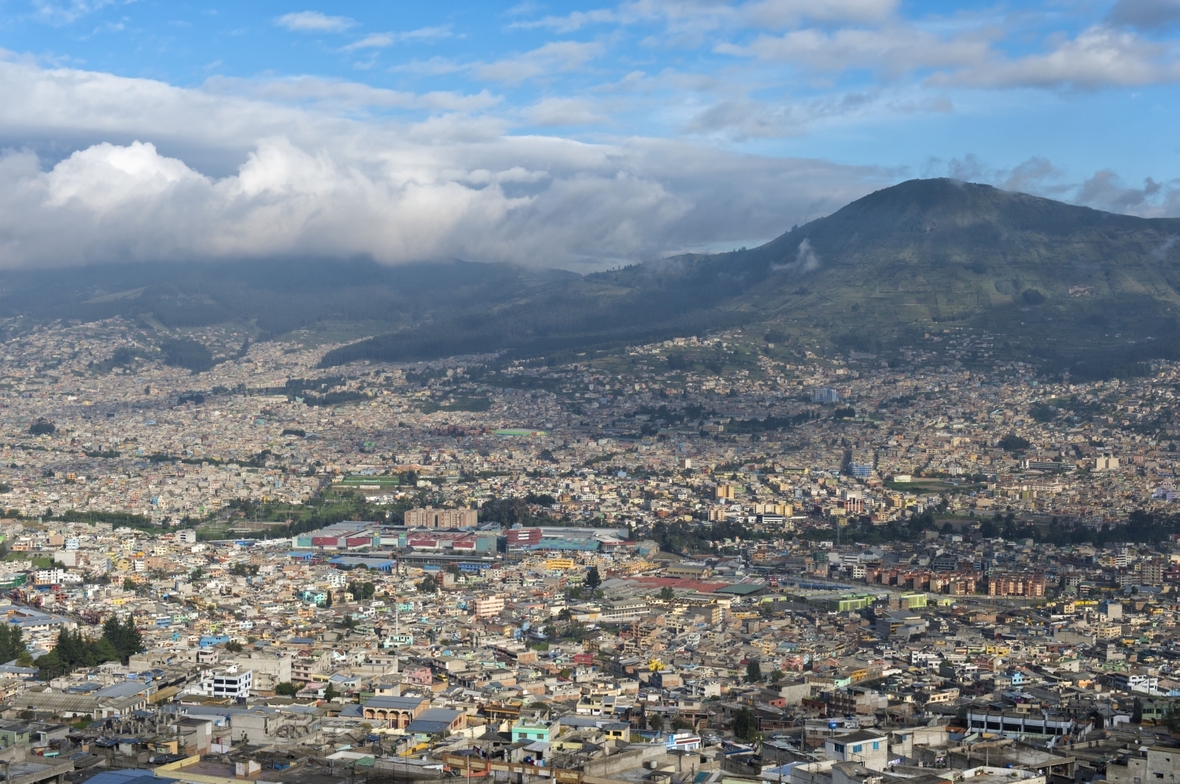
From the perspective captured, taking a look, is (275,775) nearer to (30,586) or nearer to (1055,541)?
(30,586)

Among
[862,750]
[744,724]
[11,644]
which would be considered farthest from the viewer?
[11,644]

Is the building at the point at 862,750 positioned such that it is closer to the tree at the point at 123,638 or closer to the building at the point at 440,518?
the tree at the point at 123,638

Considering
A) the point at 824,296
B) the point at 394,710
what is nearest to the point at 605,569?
the point at 394,710

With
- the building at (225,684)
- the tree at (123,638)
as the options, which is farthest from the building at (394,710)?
the tree at (123,638)

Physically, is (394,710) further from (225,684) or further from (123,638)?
(123,638)

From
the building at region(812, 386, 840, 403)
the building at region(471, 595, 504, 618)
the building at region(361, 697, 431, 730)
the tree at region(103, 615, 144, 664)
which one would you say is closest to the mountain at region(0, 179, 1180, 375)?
the building at region(812, 386, 840, 403)

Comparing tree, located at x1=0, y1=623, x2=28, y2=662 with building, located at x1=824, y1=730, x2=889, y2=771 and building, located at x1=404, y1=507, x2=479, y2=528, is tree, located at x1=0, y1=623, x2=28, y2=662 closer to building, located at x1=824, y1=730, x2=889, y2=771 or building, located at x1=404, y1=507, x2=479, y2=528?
building, located at x1=824, y1=730, x2=889, y2=771
